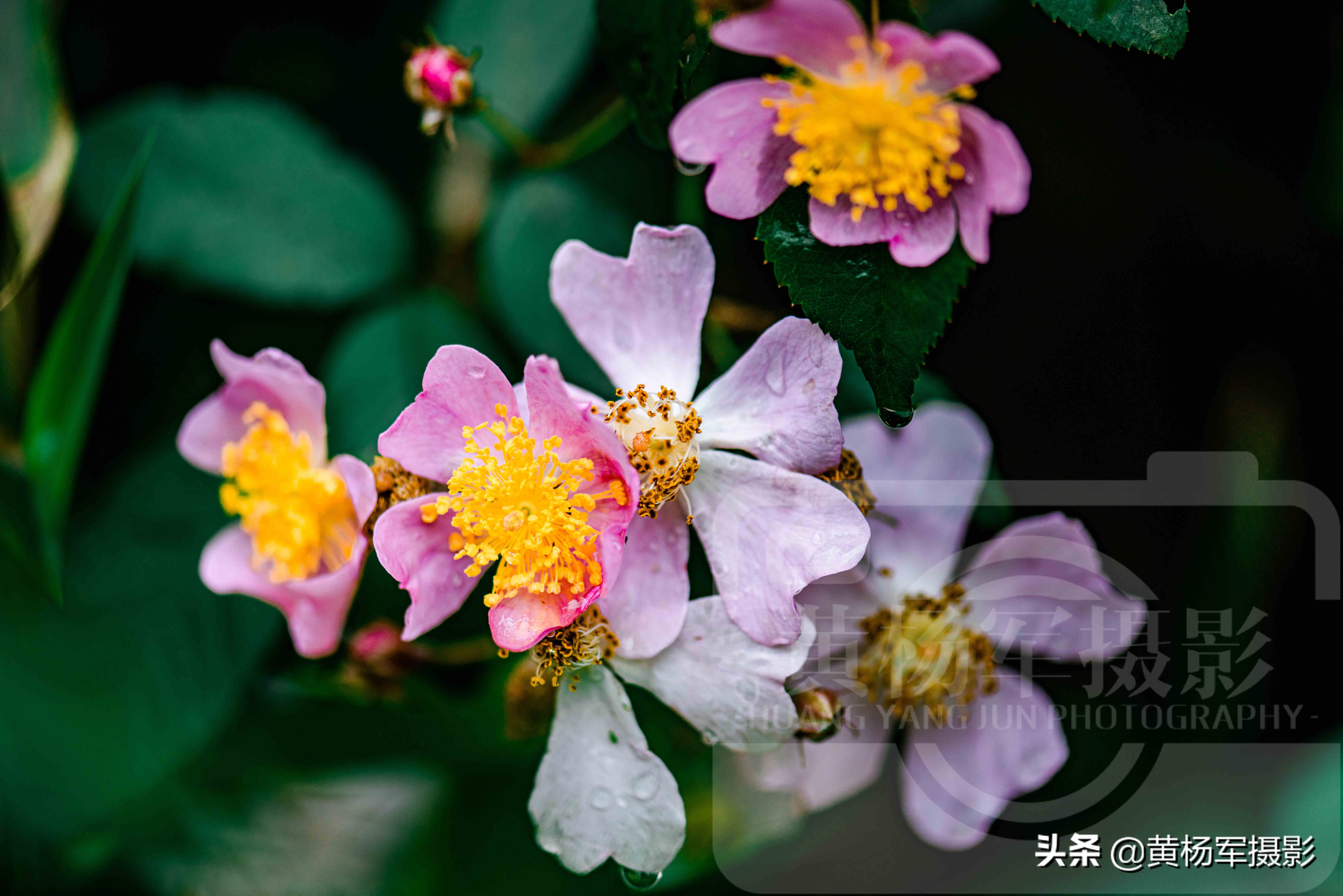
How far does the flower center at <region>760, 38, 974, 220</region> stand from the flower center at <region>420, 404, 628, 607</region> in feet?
1.01

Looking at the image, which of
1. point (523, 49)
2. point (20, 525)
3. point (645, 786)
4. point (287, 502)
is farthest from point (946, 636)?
point (20, 525)

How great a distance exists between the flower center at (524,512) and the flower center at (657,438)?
0.04 meters

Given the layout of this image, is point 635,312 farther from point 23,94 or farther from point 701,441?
point 23,94

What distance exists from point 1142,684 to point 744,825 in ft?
1.69

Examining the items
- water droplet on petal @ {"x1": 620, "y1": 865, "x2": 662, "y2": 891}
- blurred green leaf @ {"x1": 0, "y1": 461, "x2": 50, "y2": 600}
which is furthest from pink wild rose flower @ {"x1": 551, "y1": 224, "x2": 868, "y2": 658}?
blurred green leaf @ {"x1": 0, "y1": 461, "x2": 50, "y2": 600}

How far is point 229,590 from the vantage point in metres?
1.01

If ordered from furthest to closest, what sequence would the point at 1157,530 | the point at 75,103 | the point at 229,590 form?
the point at 75,103
the point at 1157,530
the point at 229,590

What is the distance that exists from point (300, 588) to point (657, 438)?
1.21 feet

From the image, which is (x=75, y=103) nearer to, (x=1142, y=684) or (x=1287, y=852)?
Answer: (x=1142, y=684)

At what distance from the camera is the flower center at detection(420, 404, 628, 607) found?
30.8 inches

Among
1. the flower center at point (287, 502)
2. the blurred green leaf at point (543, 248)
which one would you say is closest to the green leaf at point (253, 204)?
the blurred green leaf at point (543, 248)

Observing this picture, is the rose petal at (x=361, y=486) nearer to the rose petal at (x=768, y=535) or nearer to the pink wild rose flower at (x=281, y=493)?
the pink wild rose flower at (x=281, y=493)

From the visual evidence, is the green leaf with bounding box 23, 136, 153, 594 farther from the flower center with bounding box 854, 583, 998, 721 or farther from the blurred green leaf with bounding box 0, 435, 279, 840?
the flower center with bounding box 854, 583, 998, 721

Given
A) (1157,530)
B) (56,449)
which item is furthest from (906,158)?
(56,449)
